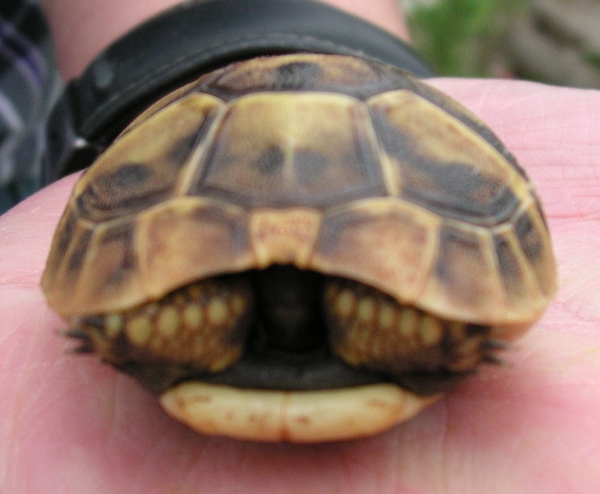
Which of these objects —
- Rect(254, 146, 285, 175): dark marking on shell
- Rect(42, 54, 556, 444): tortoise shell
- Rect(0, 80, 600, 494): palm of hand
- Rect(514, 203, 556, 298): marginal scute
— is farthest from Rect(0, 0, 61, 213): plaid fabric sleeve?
Rect(514, 203, 556, 298): marginal scute

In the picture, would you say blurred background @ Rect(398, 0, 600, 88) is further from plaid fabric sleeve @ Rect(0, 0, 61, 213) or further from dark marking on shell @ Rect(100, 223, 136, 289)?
dark marking on shell @ Rect(100, 223, 136, 289)

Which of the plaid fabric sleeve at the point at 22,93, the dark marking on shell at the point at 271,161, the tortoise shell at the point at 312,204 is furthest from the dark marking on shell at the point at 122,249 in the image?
the plaid fabric sleeve at the point at 22,93

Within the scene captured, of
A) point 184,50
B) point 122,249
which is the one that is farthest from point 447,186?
point 184,50

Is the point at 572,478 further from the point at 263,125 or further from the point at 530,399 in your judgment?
the point at 263,125

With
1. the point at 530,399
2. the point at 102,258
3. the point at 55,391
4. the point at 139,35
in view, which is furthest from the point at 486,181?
the point at 139,35

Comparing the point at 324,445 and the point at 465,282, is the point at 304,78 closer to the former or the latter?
the point at 465,282
